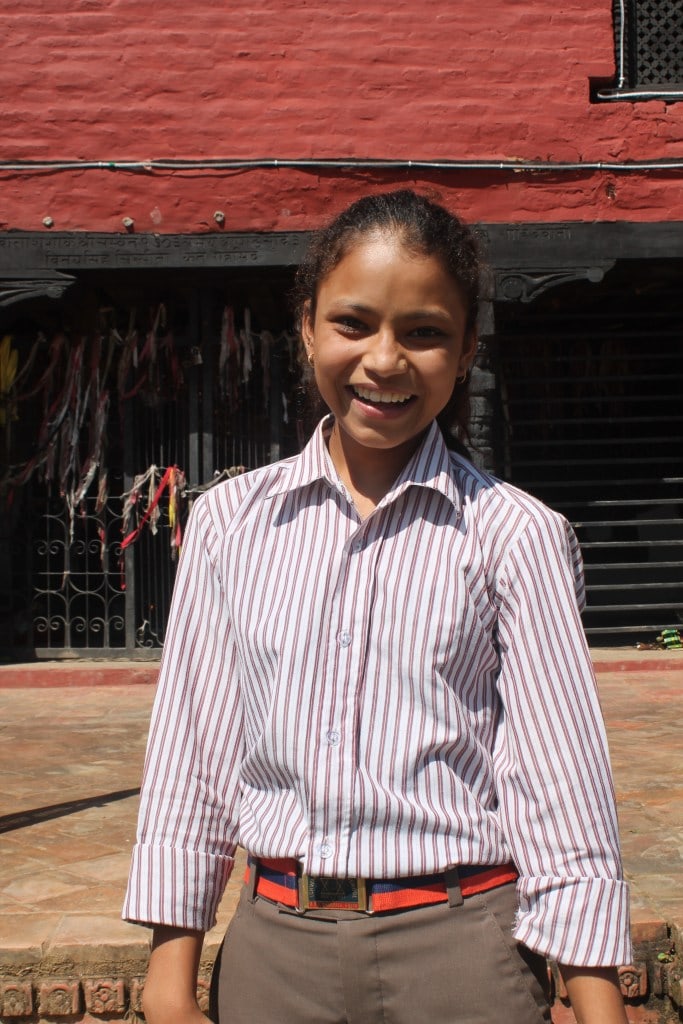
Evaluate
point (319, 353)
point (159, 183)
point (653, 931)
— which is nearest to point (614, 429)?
point (159, 183)

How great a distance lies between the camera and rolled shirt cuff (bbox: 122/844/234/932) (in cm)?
155

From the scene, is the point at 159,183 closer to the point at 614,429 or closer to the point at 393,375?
the point at 614,429

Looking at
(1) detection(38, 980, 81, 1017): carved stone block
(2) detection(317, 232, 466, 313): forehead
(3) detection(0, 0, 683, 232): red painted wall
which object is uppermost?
(3) detection(0, 0, 683, 232): red painted wall

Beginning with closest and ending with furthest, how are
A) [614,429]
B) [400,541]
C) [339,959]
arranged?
[339,959] < [400,541] < [614,429]

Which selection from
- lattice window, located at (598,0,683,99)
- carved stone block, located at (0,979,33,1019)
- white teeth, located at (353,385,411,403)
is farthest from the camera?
lattice window, located at (598,0,683,99)

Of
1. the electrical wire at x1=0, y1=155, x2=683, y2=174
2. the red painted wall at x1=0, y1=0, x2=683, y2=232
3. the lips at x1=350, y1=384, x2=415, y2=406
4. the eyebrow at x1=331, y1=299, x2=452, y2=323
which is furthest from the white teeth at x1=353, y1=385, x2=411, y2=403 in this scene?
the electrical wire at x1=0, y1=155, x2=683, y2=174

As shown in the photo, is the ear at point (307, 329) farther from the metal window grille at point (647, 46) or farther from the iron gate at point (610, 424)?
the metal window grille at point (647, 46)

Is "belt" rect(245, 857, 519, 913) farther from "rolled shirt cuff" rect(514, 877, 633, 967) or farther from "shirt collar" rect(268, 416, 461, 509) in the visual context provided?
"shirt collar" rect(268, 416, 461, 509)

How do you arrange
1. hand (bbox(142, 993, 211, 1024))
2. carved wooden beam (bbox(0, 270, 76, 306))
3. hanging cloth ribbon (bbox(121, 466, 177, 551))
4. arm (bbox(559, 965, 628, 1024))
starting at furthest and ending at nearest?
hanging cloth ribbon (bbox(121, 466, 177, 551))
carved wooden beam (bbox(0, 270, 76, 306))
hand (bbox(142, 993, 211, 1024))
arm (bbox(559, 965, 628, 1024))

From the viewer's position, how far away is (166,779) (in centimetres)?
160

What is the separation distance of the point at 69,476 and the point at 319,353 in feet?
22.3

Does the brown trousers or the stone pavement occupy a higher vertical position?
the brown trousers

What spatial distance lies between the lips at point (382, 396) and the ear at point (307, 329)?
180 mm

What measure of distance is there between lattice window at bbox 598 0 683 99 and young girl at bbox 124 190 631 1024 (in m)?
7.06
